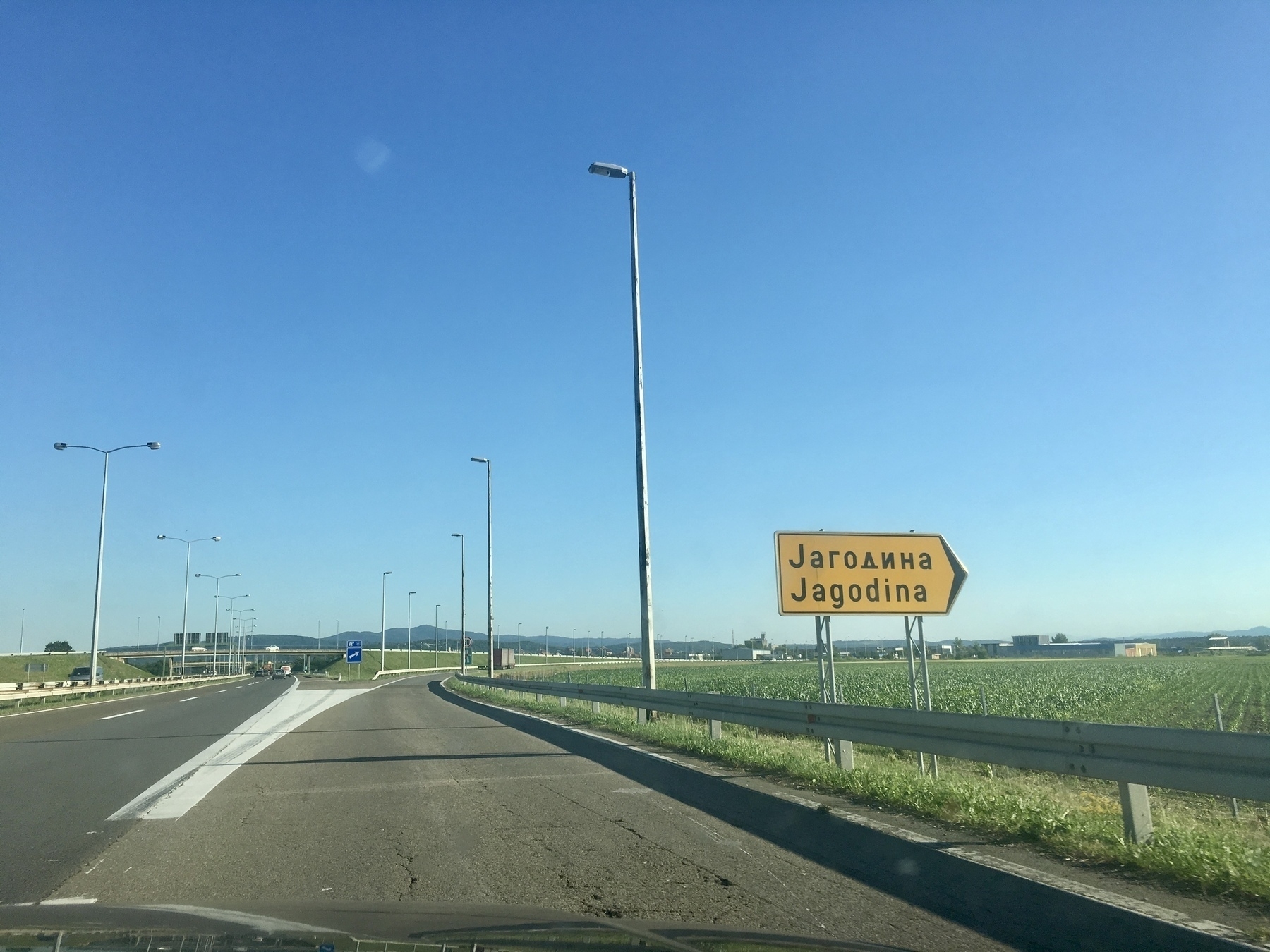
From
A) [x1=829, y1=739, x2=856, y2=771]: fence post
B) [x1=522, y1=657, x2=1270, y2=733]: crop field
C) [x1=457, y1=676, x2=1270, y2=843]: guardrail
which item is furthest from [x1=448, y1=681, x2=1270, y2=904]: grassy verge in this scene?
[x1=522, y1=657, x2=1270, y2=733]: crop field

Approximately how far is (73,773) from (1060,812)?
1164 cm

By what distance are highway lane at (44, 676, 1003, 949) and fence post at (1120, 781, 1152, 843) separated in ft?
6.53

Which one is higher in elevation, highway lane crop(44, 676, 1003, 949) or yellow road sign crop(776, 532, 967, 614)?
yellow road sign crop(776, 532, 967, 614)

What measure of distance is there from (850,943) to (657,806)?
16.3ft

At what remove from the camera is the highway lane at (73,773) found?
23.2 ft

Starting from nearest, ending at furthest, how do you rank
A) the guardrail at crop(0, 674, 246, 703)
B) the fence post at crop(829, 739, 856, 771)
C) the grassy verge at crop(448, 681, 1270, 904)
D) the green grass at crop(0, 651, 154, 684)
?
the grassy verge at crop(448, 681, 1270, 904)
the fence post at crop(829, 739, 856, 771)
the guardrail at crop(0, 674, 246, 703)
the green grass at crop(0, 651, 154, 684)

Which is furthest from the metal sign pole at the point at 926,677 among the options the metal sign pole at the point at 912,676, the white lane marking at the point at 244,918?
the white lane marking at the point at 244,918

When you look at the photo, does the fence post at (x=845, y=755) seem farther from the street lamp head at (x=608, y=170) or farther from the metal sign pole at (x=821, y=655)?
the street lamp head at (x=608, y=170)

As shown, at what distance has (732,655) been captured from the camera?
177m

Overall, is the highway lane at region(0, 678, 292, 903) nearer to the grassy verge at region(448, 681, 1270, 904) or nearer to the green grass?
the grassy verge at region(448, 681, 1270, 904)

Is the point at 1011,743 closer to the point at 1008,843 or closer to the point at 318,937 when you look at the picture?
the point at 1008,843

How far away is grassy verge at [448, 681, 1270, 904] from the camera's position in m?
5.71

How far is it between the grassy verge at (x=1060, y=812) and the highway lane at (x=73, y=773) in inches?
250

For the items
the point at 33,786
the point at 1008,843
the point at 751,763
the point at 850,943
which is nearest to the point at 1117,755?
the point at 1008,843
